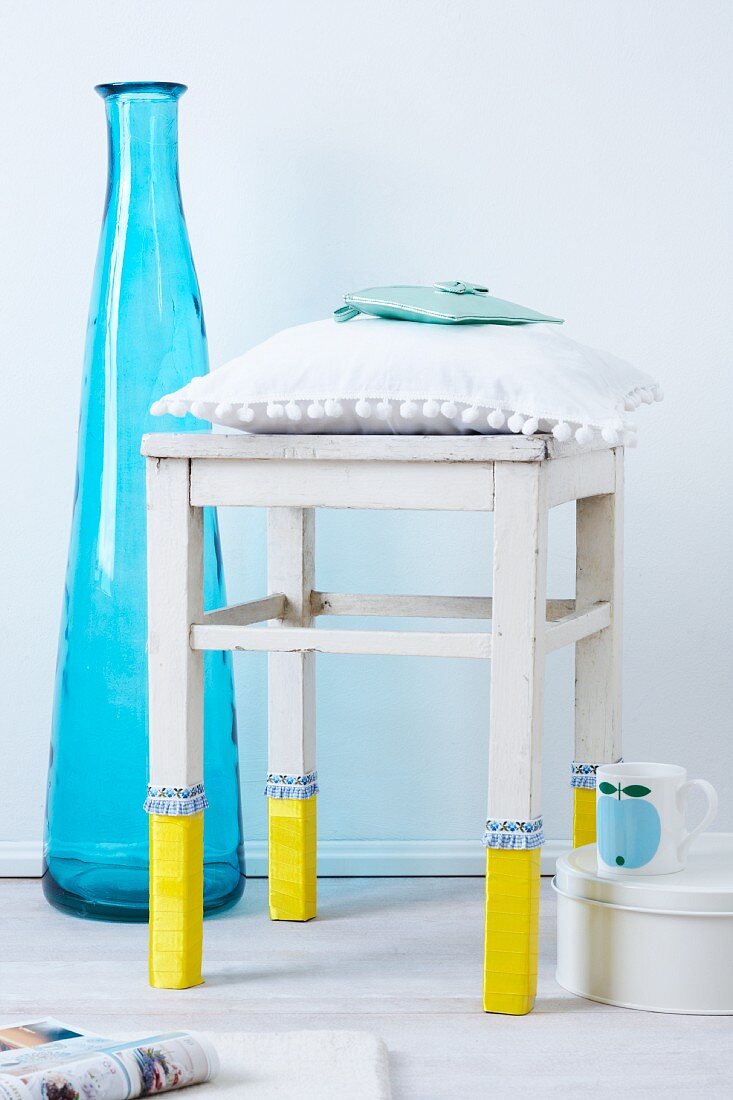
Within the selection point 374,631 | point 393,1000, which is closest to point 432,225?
point 374,631

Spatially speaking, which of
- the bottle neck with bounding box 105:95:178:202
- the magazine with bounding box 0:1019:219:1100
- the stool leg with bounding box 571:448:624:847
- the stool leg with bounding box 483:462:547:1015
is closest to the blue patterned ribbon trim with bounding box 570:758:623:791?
the stool leg with bounding box 571:448:624:847

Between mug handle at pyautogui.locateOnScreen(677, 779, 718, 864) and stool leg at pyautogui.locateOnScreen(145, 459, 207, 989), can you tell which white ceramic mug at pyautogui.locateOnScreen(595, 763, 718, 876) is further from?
stool leg at pyautogui.locateOnScreen(145, 459, 207, 989)

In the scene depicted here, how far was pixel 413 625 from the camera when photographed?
5.13ft

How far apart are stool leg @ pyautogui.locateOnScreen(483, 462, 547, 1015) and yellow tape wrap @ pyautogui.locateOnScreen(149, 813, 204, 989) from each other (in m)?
0.24

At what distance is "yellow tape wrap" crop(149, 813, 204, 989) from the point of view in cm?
113

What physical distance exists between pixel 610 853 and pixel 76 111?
3.22 feet

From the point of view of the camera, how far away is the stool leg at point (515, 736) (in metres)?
1.05

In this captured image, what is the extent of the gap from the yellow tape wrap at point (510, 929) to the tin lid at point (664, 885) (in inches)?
2.0

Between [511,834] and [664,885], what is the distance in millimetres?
125

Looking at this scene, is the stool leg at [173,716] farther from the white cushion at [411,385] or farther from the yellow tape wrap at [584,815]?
the yellow tape wrap at [584,815]

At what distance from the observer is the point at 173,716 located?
113 cm

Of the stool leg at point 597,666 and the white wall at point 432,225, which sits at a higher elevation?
the white wall at point 432,225

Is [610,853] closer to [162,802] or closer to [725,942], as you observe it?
[725,942]

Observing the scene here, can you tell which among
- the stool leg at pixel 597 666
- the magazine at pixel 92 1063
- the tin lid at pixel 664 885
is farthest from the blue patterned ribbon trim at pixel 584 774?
the magazine at pixel 92 1063
